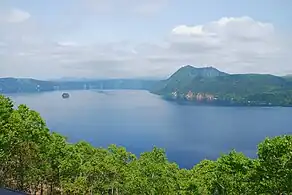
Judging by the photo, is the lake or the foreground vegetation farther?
the lake

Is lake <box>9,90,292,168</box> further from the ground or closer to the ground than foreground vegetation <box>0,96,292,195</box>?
closer to the ground

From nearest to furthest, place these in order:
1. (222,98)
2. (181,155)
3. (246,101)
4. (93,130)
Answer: (181,155)
(93,130)
(246,101)
(222,98)

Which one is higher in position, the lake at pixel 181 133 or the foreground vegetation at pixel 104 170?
the foreground vegetation at pixel 104 170

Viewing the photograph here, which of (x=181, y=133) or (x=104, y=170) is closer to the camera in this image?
(x=104, y=170)

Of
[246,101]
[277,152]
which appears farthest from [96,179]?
[246,101]

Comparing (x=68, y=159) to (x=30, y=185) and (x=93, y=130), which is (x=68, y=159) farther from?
(x=93, y=130)

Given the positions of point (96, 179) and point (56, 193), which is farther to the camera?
point (56, 193)

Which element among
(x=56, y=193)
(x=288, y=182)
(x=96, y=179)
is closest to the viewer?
(x=288, y=182)

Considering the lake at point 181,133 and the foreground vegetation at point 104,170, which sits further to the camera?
the lake at point 181,133
